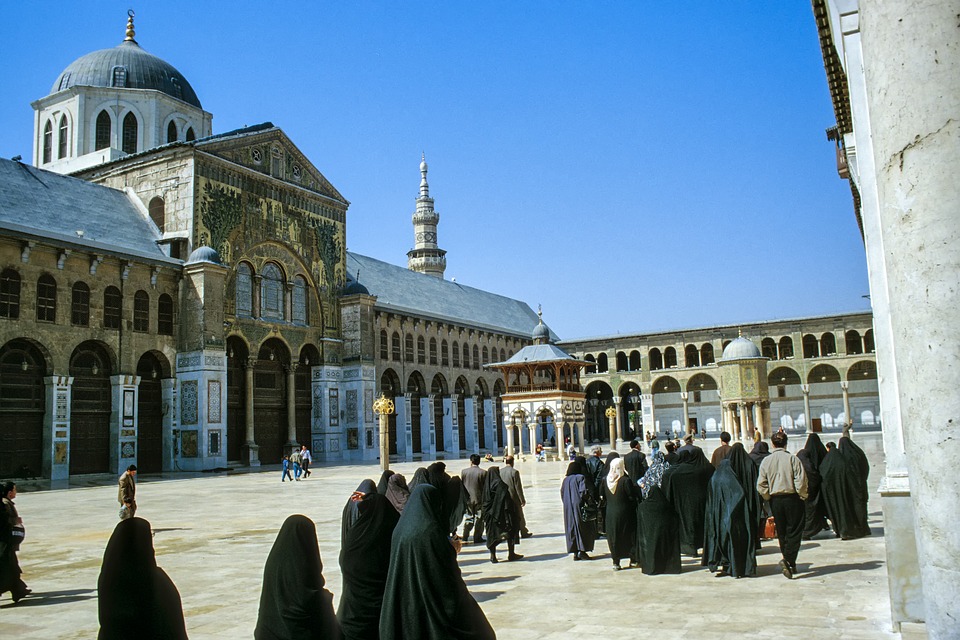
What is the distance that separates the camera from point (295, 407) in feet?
116

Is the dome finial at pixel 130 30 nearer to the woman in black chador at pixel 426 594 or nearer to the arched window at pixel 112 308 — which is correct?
the arched window at pixel 112 308

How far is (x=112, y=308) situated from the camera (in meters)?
27.6

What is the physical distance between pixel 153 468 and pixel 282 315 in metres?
8.32

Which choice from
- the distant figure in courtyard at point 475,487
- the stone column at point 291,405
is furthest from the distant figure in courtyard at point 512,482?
the stone column at point 291,405

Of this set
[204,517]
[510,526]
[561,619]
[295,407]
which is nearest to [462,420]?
[295,407]

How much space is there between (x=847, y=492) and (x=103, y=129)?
34889mm

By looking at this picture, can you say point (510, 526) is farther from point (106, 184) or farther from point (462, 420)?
point (462, 420)

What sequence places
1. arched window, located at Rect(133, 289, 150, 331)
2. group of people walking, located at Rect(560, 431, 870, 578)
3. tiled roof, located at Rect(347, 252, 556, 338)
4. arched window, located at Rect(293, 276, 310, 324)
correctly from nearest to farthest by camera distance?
group of people walking, located at Rect(560, 431, 870, 578) → arched window, located at Rect(133, 289, 150, 331) → arched window, located at Rect(293, 276, 310, 324) → tiled roof, located at Rect(347, 252, 556, 338)

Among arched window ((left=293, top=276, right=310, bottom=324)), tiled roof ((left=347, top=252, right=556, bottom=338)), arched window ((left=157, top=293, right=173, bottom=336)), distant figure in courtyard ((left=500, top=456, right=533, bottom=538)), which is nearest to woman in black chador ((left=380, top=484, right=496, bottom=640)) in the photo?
distant figure in courtyard ((left=500, top=456, right=533, bottom=538))

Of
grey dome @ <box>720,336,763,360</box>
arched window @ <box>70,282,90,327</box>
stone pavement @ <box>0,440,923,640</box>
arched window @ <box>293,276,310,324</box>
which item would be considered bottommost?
stone pavement @ <box>0,440,923,640</box>

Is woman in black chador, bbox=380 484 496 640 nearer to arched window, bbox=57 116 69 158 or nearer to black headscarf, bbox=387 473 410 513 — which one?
black headscarf, bbox=387 473 410 513

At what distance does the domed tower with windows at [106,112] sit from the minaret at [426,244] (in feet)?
106

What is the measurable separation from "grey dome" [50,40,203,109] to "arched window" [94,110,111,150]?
142cm

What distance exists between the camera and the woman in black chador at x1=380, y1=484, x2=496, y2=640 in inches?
168
